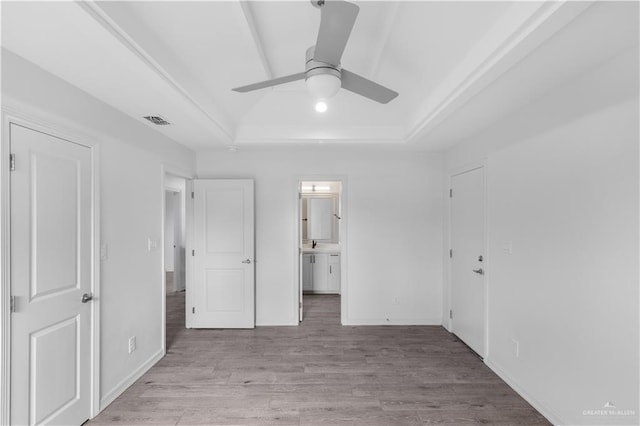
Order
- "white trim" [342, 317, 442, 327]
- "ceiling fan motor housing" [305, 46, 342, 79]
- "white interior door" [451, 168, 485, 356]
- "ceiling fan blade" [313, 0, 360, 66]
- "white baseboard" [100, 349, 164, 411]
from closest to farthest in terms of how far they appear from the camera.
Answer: "ceiling fan blade" [313, 0, 360, 66], "ceiling fan motor housing" [305, 46, 342, 79], "white baseboard" [100, 349, 164, 411], "white interior door" [451, 168, 485, 356], "white trim" [342, 317, 442, 327]

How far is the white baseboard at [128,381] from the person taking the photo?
227 centimetres

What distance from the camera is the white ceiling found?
137 cm

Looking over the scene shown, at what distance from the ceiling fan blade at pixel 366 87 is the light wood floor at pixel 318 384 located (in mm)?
2212

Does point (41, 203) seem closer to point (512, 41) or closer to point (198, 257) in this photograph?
point (198, 257)

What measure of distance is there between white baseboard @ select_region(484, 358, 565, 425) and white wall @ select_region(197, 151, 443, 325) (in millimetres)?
1231

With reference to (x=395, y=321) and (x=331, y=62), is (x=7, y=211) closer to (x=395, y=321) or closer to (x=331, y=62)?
(x=331, y=62)

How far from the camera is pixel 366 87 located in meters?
1.74

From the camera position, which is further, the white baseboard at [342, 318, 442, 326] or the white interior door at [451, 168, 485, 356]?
the white baseboard at [342, 318, 442, 326]

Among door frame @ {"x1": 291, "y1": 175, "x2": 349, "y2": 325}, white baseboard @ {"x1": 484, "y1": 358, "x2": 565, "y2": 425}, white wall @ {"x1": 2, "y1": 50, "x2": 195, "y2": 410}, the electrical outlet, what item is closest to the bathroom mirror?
door frame @ {"x1": 291, "y1": 175, "x2": 349, "y2": 325}

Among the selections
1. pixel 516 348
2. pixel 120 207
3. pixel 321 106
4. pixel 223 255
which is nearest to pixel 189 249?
pixel 223 255

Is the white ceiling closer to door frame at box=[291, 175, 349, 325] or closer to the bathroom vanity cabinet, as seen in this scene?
door frame at box=[291, 175, 349, 325]

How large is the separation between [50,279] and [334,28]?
2.17 m

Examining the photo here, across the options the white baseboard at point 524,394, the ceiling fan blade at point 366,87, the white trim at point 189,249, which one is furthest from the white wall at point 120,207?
the white baseboard at point 524,394

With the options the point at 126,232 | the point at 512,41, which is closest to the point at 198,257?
the point at 126,232
